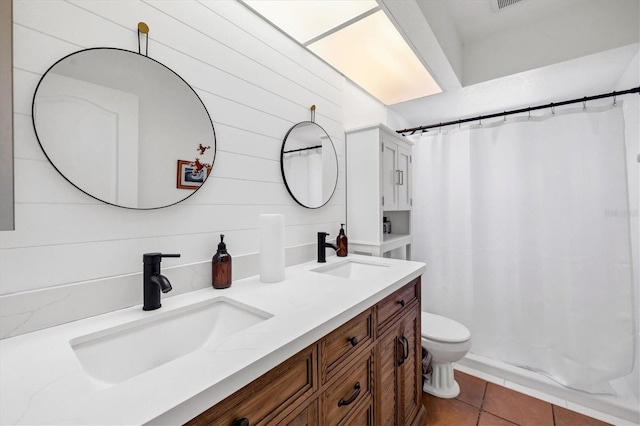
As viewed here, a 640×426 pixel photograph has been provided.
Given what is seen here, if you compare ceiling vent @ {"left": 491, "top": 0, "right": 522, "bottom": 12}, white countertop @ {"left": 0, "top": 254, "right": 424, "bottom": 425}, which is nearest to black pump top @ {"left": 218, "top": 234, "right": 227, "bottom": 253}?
white countertop @ {"left": 0, "top": 254, "right": 424, "bottom": 425}

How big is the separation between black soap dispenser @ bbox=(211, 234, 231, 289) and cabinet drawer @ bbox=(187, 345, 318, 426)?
499mm

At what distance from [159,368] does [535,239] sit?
8.13ft

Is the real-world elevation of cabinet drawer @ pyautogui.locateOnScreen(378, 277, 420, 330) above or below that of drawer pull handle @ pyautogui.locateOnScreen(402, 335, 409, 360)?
above

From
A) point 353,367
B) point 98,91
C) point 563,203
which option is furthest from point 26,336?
point 563,203

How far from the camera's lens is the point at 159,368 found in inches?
20.5

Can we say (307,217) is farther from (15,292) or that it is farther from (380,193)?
(15,292)

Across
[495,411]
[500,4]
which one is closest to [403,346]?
[495,411]

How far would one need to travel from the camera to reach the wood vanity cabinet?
23.4 inches

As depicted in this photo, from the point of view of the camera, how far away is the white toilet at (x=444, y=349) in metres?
1.74

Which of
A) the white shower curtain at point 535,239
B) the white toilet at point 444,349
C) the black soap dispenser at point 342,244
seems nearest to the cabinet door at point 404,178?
the white shower curtain at point 535,239

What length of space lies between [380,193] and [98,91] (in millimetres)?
1494

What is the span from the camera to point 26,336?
0.68 m

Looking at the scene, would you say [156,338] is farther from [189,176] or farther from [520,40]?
[520,40]

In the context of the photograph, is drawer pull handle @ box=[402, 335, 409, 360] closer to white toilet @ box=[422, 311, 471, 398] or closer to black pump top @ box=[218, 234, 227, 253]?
white toilet @ box=[422, 311, 471, 398]
